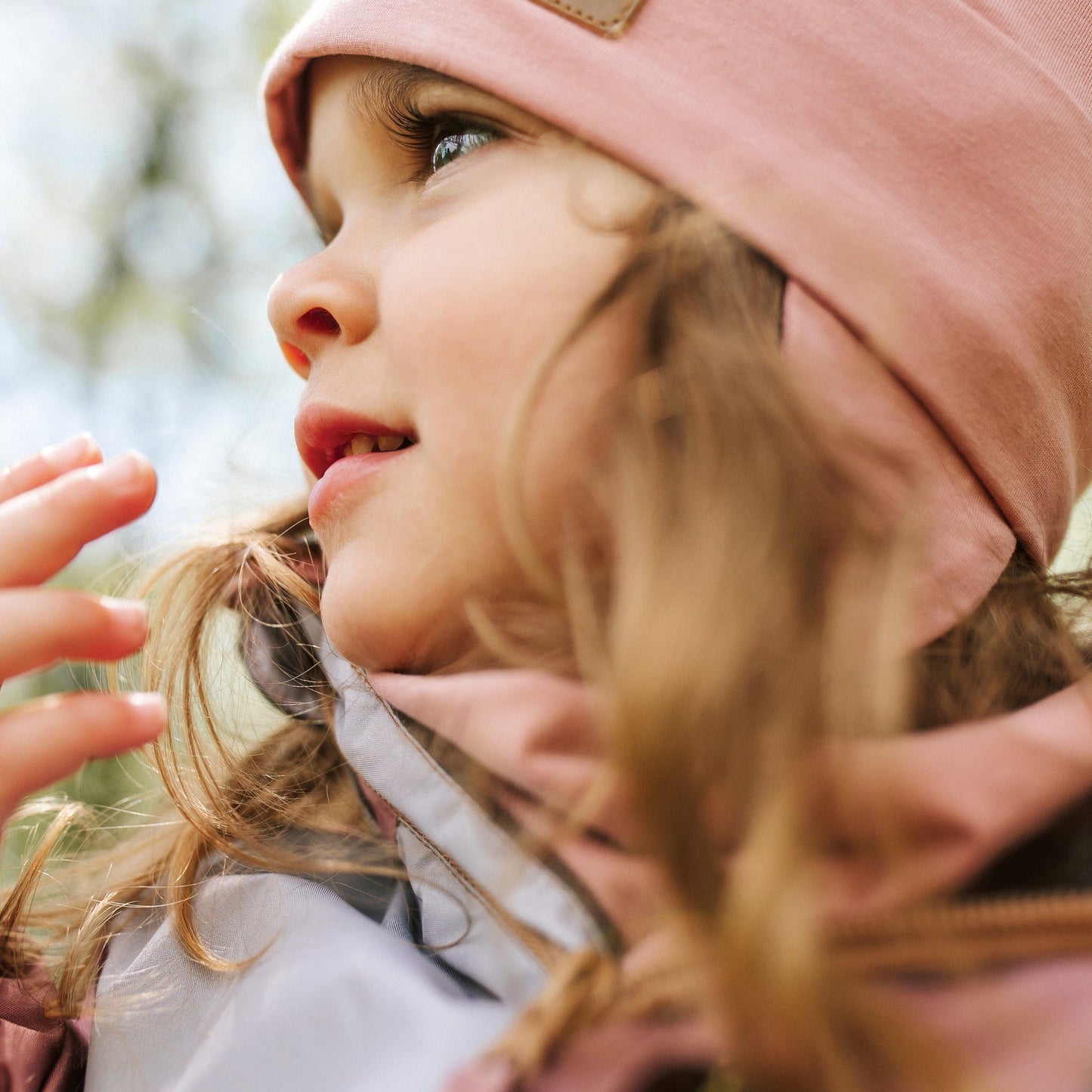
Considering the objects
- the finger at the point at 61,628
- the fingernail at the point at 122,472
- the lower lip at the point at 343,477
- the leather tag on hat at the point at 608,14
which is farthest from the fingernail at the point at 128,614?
the leather tag on hat at the point at 608,14

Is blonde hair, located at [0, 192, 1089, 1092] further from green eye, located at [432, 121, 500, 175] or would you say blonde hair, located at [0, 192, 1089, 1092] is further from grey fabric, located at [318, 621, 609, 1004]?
green eye, located at [432, 121, 500, 175]

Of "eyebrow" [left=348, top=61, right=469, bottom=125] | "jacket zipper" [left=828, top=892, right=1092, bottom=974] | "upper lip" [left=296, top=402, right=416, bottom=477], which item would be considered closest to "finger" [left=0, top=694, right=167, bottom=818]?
"upper lip" [left=296, top=402, right=416, bottom=477]

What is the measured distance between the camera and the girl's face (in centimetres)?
82

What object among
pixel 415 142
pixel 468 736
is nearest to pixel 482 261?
pixel 415 142

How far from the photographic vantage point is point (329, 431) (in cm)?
96

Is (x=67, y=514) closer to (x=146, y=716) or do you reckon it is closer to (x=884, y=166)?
(x=146, y=716)

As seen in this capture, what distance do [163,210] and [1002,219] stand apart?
590 centimetres

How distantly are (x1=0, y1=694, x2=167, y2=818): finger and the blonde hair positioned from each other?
31 centimetres

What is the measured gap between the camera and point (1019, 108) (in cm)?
89

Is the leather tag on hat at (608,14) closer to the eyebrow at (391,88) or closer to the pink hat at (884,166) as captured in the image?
the pink hat at (884,166)

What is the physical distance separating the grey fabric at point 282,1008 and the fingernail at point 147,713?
0.28 m

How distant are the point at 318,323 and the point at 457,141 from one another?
0.25 m

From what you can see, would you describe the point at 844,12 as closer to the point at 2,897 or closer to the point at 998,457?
the point at 998,457

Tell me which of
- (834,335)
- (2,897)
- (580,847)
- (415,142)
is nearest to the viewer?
(580,847)
